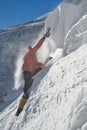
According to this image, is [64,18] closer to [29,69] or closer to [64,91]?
[29,69]

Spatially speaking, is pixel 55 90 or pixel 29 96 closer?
pixel 55 90

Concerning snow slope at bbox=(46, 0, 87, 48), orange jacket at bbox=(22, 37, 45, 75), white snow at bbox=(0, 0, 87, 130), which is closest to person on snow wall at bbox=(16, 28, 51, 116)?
orange jacket at bbox=(22, 37, 45, 75)

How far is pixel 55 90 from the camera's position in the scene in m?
8.16

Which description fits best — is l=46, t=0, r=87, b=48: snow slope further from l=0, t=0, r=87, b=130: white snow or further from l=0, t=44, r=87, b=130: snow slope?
l=0, t=44, r=87, b=130: snow slope

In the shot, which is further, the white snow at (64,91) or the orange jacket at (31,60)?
the orange jacket at (31,60)

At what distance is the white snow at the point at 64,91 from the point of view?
690 cm

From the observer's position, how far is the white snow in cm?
690

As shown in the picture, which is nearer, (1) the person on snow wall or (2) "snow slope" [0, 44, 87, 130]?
(2) "snow slope" [0, 44, 87, 130]

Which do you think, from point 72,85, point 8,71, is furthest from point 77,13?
point 8,71

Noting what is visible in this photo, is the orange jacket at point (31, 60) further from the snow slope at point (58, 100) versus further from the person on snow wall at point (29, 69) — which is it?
the snow slope at point (58, 100)

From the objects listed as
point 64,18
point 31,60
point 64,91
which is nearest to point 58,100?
point 64,91

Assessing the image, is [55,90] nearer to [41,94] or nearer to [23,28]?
[41,94]

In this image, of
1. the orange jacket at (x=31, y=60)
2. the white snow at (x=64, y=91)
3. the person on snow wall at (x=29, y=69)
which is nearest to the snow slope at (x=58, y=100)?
the white snow at (x=64, y=91)

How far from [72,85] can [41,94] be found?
4.90 feet
